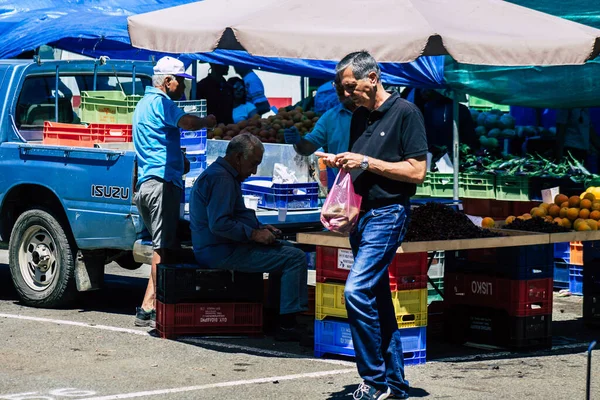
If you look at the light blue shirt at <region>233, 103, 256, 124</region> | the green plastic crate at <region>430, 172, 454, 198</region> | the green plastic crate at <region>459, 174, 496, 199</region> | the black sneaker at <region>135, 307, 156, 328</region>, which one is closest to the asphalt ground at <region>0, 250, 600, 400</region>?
the black sneaker at <region>135, 307, 156, 328</region>

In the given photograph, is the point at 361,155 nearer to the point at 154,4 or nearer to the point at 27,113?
the point at 27,113

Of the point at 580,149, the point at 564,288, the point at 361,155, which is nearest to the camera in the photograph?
the point at 361,155

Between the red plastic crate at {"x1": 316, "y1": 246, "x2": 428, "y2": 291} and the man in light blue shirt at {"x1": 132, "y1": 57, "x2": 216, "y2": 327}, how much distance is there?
60.3 inches

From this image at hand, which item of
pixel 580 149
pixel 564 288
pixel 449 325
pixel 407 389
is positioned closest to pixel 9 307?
pixel 449 325

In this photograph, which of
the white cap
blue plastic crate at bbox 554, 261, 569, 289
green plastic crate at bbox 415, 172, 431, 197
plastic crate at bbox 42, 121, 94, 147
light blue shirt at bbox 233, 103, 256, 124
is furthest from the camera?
light blue shirt at bbox 233, 103, 256, 124

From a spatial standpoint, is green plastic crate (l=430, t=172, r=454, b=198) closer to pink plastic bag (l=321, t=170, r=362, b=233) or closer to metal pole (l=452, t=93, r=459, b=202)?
metal pole (l=452, t=93, r=459, b=202)

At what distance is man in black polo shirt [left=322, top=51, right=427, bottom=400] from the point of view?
248 inches

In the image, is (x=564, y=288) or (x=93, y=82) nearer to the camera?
(x=93, y=82)

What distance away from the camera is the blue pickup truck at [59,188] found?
29.9 feet

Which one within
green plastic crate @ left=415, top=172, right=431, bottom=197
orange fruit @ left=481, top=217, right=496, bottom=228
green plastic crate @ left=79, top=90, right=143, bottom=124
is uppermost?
green plastic crate @ left=79, top=90, right=143, bottom=124

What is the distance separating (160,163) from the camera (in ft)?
28.5

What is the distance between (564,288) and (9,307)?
5.16 m

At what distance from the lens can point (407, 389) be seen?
21.5 feet

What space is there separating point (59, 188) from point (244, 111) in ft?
21.1
